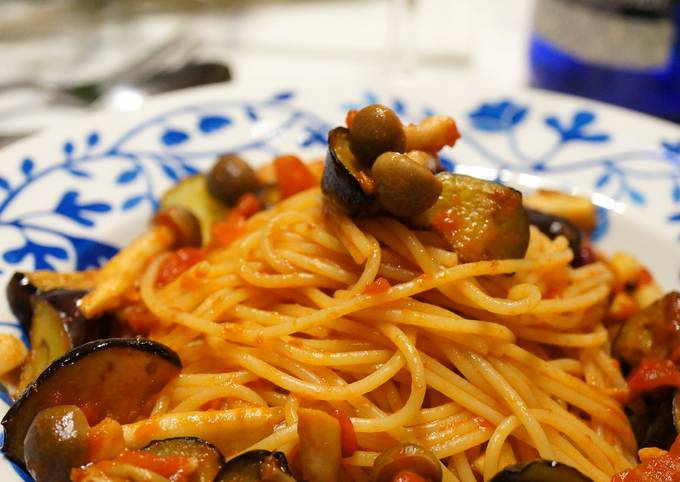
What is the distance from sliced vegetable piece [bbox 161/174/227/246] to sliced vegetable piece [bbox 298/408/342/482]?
1.87 metres

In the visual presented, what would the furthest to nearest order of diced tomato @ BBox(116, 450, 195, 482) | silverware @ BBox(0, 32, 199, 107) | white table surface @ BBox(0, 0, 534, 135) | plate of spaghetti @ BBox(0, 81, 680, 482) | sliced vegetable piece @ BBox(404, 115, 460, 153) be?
white table surface @ BBox(0, 0, 534, 135), silverware @ BBox(0, 32, 199, 107), sliced vegetable piece @ BBox(404, 115, 460, 153), plate of spaghetti @ BBox(0, 81, 680, 482), diced tomato @ BBox(116, 450, 195, 482)

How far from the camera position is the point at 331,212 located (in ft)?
11.3

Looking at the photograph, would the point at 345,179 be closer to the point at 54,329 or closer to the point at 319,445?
the point at 319,445

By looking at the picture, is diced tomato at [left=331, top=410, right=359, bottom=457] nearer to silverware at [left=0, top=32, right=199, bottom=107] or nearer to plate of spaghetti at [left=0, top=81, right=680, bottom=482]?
plate of spaghetti at [left=0, top=81, right=680, bottom=482]

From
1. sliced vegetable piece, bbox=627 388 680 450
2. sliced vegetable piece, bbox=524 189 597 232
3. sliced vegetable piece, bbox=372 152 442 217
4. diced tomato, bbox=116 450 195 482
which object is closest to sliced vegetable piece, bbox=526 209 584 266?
sliced vegetable piece, bbox=524 189 597 232

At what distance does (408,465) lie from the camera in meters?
2.77

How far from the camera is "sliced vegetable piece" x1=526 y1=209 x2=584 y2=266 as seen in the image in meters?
4.09

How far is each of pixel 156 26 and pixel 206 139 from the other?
402cm

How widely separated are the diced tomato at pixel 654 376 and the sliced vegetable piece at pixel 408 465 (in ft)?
3.99

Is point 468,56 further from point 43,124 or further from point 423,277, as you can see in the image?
point 423,277

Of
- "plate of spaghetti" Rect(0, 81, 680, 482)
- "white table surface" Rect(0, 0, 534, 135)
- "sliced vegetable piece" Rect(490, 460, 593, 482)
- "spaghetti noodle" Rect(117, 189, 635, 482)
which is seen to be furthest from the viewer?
"white table surface" Rect(0, 0, 534, 135)

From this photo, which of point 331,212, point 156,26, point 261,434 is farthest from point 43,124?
point 261,434

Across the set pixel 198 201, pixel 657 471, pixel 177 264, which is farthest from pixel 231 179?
pixel 657 471

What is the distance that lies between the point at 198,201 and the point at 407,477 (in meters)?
2.39
